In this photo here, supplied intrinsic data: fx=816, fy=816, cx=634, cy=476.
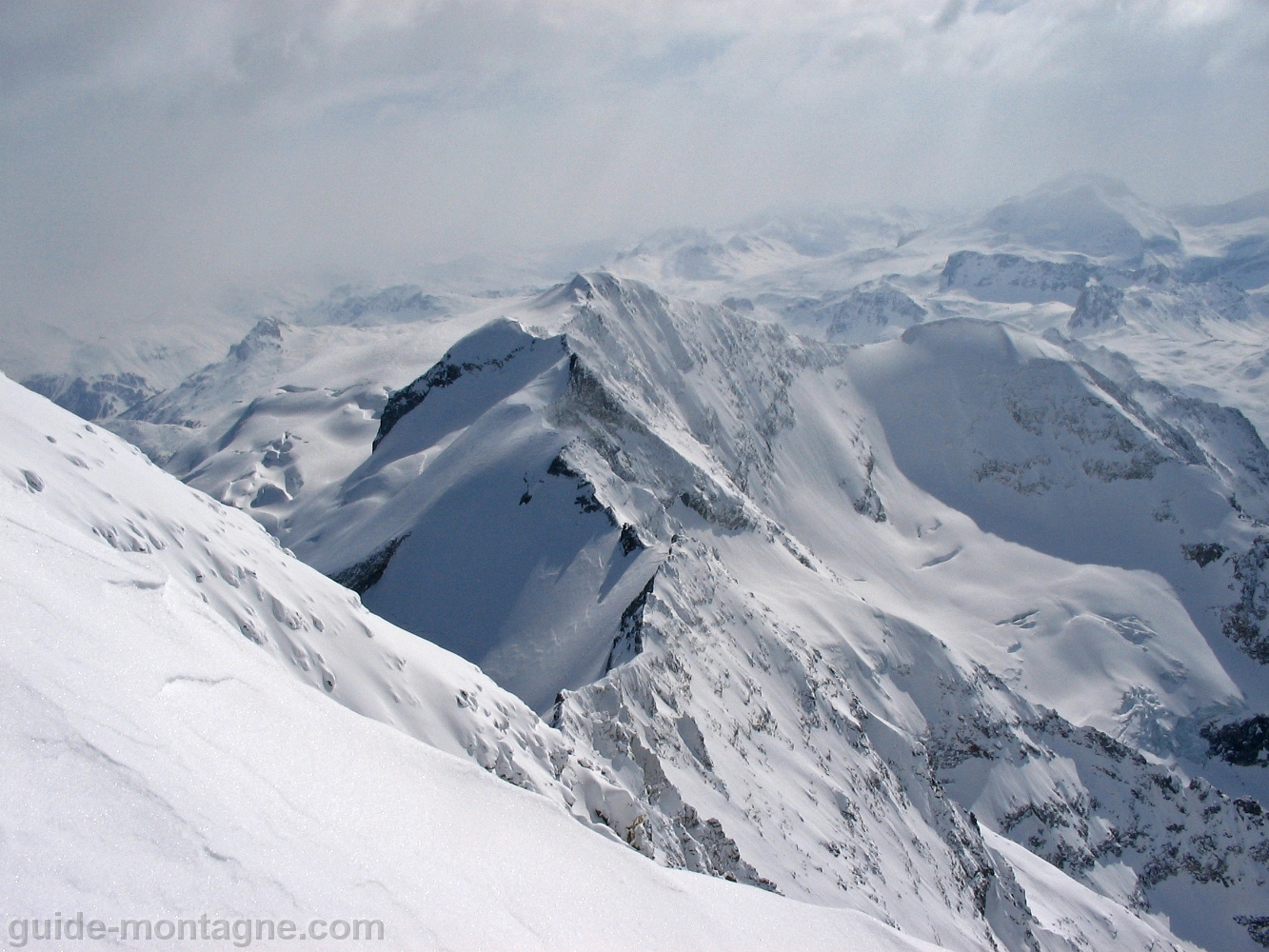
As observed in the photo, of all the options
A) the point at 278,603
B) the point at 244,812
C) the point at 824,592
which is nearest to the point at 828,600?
the point at 824,592

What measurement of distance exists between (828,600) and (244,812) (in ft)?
312

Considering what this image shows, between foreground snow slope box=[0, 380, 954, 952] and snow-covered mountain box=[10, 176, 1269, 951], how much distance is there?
17992 millimetres

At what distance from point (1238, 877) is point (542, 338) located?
110225mm

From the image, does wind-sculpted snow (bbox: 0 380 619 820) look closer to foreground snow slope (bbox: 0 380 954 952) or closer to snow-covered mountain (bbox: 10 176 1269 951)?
snow-covered mountain (bbox: 10 176 1269 951)

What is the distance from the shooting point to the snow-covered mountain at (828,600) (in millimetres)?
55250

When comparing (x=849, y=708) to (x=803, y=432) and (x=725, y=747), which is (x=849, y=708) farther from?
(x=803, y=432)

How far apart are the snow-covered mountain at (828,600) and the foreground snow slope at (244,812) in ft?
59.0

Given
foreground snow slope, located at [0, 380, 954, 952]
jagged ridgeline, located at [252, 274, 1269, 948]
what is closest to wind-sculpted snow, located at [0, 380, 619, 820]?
jagged ridgeline, located at [252, 274, 1269, 948]

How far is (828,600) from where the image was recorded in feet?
325

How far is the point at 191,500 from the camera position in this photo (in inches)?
1486

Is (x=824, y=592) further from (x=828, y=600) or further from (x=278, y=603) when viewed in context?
(x=278, y=603)

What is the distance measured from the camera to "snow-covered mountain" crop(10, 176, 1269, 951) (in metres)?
55.2

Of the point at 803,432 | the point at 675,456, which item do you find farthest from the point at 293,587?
the point at 803,432

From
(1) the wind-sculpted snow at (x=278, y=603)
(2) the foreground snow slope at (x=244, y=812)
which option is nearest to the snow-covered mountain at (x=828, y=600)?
(1) the wind-sculpted snow at (x=278, y=603)
